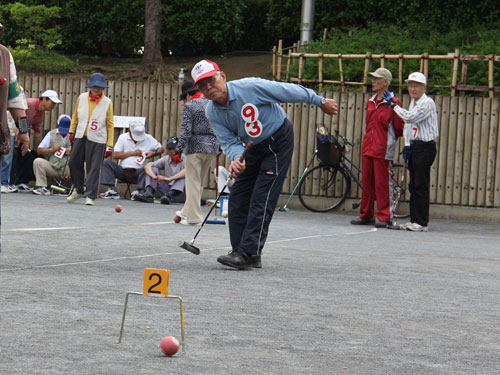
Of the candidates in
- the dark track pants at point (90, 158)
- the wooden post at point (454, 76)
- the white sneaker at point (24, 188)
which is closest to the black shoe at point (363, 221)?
the dark track pants at point (90, 158)

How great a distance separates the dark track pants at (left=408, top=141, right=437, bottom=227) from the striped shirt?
0.11 m

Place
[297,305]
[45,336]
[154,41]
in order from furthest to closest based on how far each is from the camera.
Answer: [154,41], [297,305], [45,336]

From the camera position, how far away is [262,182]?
26.2ft

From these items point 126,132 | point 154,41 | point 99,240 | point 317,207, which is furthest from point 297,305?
point 154,41

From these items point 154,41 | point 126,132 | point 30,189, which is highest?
point 154,41

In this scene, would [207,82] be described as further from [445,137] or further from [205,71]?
[445,137]

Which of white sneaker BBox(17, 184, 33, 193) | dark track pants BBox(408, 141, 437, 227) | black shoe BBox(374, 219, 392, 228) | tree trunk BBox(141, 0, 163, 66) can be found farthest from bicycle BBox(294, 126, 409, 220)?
tree trunk BBox(141, 0, 163, 66)

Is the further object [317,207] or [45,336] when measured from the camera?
[317,207]

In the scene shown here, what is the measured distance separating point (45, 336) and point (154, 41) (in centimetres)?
2459

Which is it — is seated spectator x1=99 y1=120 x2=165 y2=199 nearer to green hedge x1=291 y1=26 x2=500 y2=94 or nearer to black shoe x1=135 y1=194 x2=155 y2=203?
black shoe x1=135 y1=194 x2=155 y2=203

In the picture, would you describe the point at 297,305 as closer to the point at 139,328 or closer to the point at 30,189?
the point at 139,328

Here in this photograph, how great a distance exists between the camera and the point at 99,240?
969 centimetres

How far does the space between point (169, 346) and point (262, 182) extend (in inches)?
149

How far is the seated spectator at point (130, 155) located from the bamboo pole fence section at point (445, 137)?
758 millimetres
